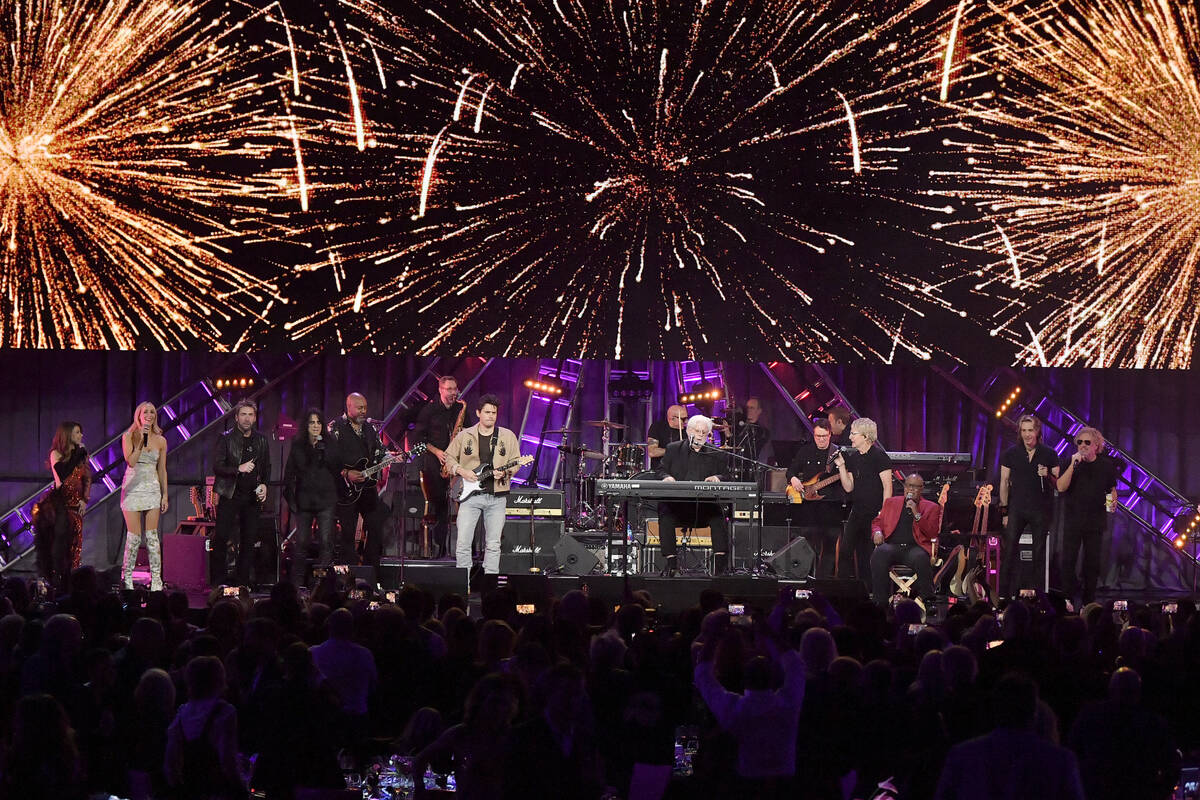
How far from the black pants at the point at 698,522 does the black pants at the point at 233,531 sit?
4012mm

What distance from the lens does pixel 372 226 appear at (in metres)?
14.0

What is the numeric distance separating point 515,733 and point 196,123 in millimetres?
11162

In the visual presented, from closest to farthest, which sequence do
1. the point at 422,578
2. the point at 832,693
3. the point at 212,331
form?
1. the point at 832,693
2. the point at 422,578
3. the point at 212,331

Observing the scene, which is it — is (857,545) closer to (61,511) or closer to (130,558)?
(130,558)

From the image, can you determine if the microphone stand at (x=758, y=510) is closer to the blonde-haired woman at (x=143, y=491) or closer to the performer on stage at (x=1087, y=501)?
the performer on stage at (x=1087, y=501)

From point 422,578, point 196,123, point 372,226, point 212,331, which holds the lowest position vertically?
point 422,578

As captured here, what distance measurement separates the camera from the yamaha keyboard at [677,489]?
40.0 ft

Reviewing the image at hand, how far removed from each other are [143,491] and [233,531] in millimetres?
960

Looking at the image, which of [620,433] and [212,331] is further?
[620,433]

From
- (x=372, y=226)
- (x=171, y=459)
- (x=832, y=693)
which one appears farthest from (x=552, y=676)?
(x=171, y=459)

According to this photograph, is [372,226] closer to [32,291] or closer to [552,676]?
[32,291]

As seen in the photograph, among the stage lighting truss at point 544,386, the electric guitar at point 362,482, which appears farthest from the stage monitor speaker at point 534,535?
the stage lighting truss at point 544,386

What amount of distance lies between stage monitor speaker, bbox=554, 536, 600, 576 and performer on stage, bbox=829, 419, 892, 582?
101 inches

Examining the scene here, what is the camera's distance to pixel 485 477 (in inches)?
502
